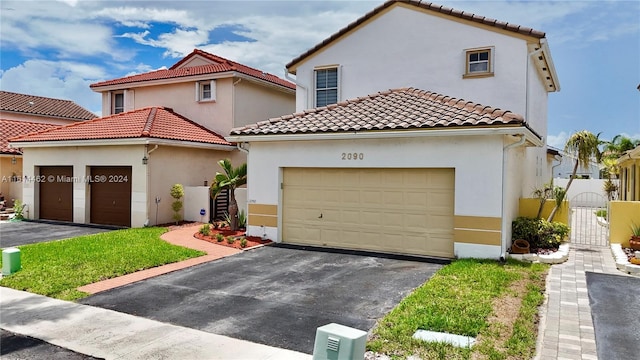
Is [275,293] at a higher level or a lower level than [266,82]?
lower

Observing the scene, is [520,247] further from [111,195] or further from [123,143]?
[111,195]

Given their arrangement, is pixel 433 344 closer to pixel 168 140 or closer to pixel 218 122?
pixel 168 140

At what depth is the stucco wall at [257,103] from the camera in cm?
2183

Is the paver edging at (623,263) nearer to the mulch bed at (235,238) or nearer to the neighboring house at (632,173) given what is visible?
the neighboring house at (632,173)

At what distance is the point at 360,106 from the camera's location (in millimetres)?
14641

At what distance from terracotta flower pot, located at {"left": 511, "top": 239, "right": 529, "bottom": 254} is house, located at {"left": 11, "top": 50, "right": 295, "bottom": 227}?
11.6 metres

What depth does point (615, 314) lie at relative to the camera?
7.52 m

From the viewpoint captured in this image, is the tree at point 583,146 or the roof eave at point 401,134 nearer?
the roof eave at point 401,134

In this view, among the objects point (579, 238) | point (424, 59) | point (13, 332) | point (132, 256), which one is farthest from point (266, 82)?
point (13, 332)

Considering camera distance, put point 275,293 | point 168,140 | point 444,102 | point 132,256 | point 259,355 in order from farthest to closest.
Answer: point 168,140 < point 444,102 < point 132,256 < point 275,293 < point 259,355

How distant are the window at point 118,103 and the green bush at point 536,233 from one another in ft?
70.3

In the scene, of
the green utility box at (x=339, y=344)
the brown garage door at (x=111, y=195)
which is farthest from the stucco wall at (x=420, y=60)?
the green utility box at (x=339, y=344)

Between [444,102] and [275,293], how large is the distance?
798 cm

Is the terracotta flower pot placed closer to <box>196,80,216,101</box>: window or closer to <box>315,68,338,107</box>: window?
<box>315,68,338,107</box>: window
